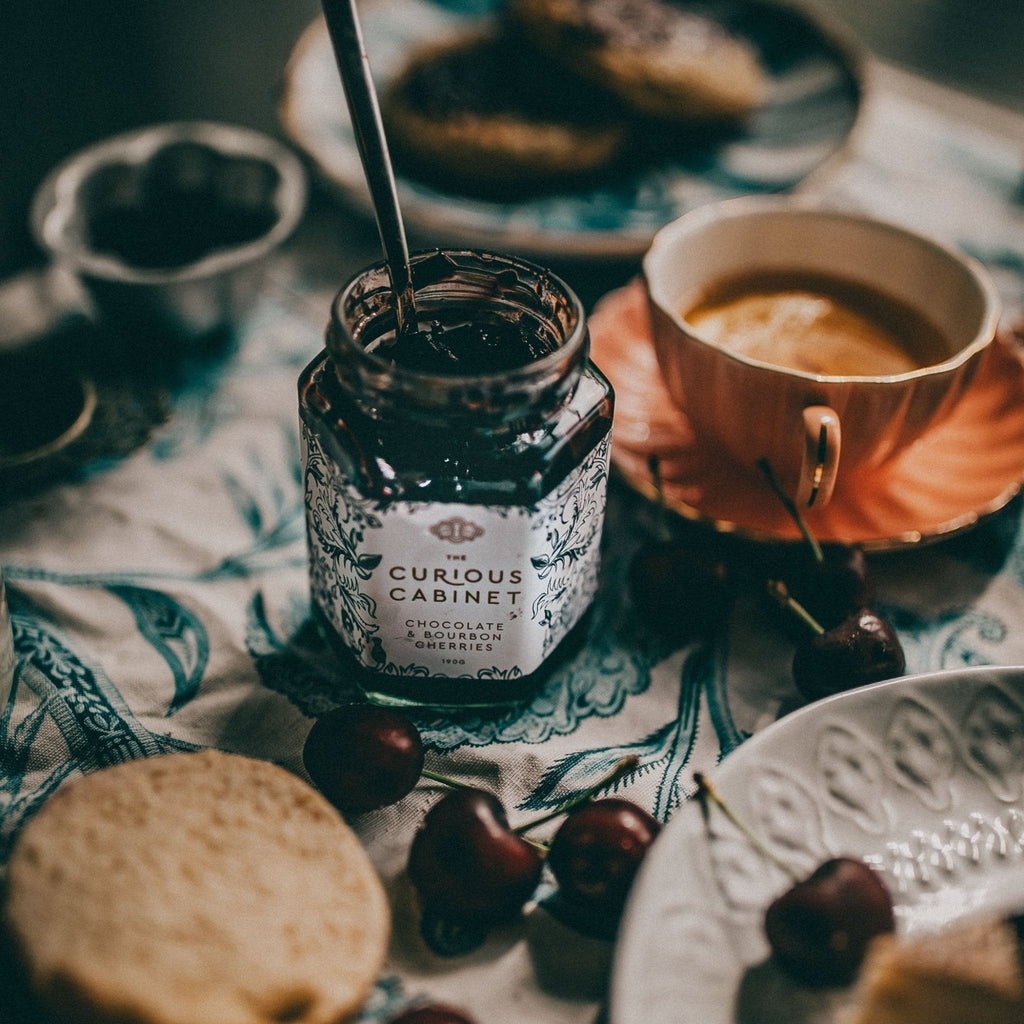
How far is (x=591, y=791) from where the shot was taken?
0.55m

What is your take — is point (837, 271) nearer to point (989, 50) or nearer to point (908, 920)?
point (908, 920)

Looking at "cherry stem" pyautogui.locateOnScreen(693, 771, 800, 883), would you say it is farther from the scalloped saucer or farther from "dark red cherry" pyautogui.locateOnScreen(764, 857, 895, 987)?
the scalloped saucer

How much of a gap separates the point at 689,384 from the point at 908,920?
382 millimetres

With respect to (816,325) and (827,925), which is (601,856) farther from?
(816,325)

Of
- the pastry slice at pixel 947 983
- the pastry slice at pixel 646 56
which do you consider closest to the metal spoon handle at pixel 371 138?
the pastry slice at pixel 947 983

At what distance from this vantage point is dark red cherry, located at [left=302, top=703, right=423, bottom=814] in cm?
54

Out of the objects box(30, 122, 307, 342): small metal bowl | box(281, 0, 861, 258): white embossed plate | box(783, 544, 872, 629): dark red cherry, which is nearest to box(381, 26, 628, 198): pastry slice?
box(281, 0, 861, 258): white embossed plate

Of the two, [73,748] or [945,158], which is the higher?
[945,158]

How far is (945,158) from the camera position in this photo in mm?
1191

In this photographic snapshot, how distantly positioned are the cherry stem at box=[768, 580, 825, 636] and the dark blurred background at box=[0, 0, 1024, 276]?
0.82 meters

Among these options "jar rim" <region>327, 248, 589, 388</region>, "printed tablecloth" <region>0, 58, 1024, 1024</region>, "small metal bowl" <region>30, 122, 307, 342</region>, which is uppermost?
"jar rim" <region>327, 248, 589, 388</region>

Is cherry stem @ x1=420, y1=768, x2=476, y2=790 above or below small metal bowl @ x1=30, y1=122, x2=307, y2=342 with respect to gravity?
below

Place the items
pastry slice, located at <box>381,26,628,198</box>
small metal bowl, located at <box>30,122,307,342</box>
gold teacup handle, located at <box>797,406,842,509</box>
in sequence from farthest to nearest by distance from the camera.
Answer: pastry slice, located at <box>381,26,628,198</box> → small metal bowl, located at <box>30,122,307,342</box> → gold teacup handle, located at <box>797,406,842,509</box>

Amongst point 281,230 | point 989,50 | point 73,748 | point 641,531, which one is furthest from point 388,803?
point 989,50
